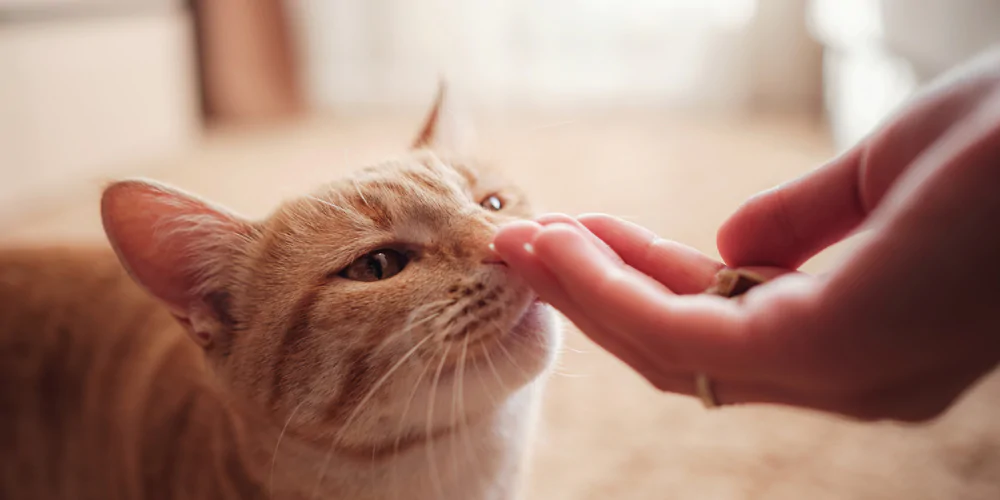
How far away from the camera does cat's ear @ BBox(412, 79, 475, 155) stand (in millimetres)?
1318

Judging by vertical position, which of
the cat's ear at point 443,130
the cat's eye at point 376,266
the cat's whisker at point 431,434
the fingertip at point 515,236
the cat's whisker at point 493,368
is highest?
the cat's ear at point 443,130

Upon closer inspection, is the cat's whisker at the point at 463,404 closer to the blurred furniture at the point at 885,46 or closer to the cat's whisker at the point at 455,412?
the cat's whisker at the point at 455,412

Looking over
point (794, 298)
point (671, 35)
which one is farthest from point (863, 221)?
point (671, 35)

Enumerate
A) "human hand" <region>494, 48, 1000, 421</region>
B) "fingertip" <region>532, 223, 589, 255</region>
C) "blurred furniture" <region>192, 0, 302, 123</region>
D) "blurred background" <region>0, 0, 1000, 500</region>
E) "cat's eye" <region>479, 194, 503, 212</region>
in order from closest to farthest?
"human hand" <region>494, 48, 1000, 421</region> < "fingertip" <region>532, 223, 589, 255</region> < "cat's eye" <region>479, 194, 503, 212</region> < "blurred background" <region>0, 0, 1000, 500</region> < "blurred furniture" <region>192, 0, 302, 123</region>

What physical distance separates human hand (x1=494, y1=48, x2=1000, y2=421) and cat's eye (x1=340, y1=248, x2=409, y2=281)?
0.82 feet

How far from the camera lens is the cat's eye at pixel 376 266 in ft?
3.23

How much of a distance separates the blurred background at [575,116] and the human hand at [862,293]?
25.7 inches

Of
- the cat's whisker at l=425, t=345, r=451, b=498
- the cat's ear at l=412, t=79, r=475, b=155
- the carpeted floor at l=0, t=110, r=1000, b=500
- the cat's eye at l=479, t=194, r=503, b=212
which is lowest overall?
the carpeted floor at l=0, t=110, r=1000, b=500

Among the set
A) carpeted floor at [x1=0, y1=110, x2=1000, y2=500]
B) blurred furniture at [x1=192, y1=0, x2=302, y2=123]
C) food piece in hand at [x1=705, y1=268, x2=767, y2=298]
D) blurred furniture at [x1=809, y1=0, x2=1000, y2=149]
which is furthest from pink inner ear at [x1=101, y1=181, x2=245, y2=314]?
blurred furniture at [x1=192, y1=0, x2=302, y2=123]

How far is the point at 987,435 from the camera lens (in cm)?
140

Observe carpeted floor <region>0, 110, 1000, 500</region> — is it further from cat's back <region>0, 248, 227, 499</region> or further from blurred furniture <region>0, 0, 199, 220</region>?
cat's back <region>0, 248, 227, 499</region>

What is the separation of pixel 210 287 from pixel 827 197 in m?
0.81

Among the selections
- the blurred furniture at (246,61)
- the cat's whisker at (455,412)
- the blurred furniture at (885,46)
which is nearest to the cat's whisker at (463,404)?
the cat's whisker at (455,412)

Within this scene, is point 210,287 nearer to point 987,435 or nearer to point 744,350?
point 744,350
